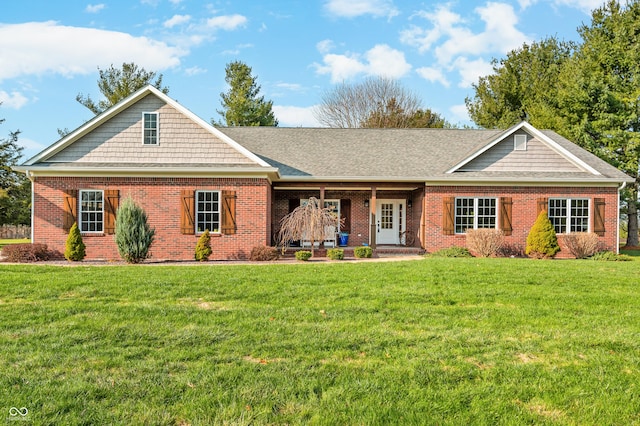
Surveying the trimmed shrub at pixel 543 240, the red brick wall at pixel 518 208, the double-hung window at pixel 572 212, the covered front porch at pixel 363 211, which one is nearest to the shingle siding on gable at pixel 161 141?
the covered front porch at pixel 363 211

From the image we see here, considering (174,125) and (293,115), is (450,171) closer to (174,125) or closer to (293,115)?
(174,125)

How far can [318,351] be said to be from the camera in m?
4.50

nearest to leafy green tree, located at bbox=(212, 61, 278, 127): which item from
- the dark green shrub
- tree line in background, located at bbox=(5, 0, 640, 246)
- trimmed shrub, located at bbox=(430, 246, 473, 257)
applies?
tree line in background, located at bbox=(5, 0, 640, 246)

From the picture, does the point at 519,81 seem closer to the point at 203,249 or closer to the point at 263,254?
the point at 263,254

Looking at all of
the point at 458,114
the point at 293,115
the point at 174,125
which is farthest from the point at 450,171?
the point at 293,115

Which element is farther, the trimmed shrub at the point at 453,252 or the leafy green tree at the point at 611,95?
the leafy green tree at the point at 611,95

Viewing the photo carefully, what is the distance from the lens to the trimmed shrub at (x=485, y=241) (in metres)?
14.8

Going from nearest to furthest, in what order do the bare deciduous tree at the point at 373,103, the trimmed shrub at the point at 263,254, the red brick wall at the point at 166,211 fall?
the trimmed shrub at the point at 263,254, the red brick wall at the point at 166,211, the bare deciduous tree at the point at 373,103

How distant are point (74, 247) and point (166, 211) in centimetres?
295

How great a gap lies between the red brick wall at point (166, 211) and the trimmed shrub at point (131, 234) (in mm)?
1914

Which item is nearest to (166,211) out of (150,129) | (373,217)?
(150,129)

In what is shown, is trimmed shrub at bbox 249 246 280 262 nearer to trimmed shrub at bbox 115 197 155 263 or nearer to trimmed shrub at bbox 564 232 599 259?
trimmed shrub at bbox 115 197 155 263

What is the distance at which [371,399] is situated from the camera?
340 cm

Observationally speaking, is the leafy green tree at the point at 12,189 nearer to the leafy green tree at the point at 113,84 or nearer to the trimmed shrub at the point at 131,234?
the leafy green tree at the point at 113,84
